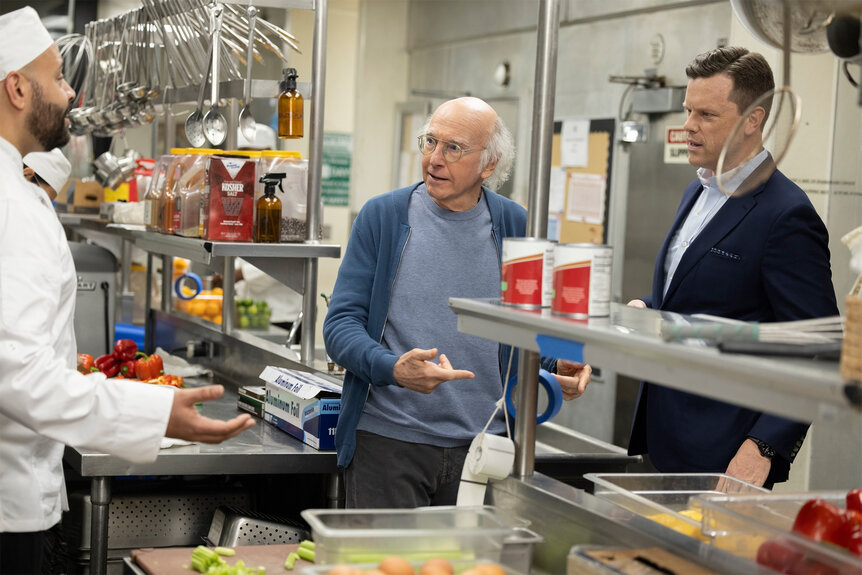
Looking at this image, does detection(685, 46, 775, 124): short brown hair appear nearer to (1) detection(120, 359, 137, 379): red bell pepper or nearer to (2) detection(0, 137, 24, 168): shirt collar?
(2) detection(0, 137, 24, 168): shirt collar

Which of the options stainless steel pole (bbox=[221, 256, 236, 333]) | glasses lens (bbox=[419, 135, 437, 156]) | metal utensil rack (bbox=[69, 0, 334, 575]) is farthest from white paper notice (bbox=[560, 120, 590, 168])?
glasses lens (bbox=[419, 135, 437, 156])

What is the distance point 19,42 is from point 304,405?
4.20 feet

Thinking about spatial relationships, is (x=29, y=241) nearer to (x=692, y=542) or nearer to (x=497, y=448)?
(x=497, y=448)

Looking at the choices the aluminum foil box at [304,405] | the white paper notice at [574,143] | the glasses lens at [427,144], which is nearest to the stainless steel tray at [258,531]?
the aluminum foil box at [304,405]

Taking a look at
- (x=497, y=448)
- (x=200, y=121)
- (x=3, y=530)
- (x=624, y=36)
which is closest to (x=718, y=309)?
(x=497, y=448)

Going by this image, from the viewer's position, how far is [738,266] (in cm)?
238

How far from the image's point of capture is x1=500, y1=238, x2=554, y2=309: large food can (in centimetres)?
172

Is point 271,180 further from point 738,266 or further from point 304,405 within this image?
point 738,266

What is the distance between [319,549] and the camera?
5.16 feet

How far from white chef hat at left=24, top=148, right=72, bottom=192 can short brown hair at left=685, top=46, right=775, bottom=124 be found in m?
2.31

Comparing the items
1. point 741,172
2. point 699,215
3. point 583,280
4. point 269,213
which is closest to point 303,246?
point 269,213

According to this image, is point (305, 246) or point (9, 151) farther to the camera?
point (305, 246)

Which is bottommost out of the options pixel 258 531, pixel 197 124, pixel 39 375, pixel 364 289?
pixel 258 531

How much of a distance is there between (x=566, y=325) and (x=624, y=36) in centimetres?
437
